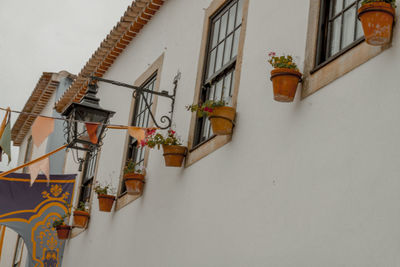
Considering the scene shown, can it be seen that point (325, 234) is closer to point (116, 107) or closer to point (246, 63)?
point (246, 63)

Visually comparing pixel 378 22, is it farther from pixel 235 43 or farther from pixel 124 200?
pixel 124 200

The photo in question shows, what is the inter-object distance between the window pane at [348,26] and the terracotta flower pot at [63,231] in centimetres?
763

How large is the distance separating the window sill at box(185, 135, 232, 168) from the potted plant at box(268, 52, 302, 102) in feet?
3.79

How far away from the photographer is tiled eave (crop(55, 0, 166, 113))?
10.3 meters

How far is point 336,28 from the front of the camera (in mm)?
5242

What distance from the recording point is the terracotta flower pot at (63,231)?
38.1ft

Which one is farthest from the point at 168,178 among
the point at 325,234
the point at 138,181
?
the point at 325,234

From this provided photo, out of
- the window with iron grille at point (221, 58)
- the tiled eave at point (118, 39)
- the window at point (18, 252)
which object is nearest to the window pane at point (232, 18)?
the window with iron grille at point (221, 58)

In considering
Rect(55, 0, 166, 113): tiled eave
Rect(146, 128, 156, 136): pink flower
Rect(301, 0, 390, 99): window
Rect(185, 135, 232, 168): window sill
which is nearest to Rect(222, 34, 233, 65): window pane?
Rect(185, 135, 232, 168): window sill

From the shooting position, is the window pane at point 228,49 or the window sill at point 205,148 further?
the window pane at point 228,49

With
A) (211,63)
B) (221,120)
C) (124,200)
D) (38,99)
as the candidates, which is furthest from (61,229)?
(38,99)

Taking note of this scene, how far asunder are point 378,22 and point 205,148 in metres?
2.96

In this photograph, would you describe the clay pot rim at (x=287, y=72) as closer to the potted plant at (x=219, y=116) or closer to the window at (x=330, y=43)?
the window at (x=330, y=43)

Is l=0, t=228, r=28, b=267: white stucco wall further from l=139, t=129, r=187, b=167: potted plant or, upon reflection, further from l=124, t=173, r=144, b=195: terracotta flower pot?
l=139, t=129, r=187, b=167: potted plant
